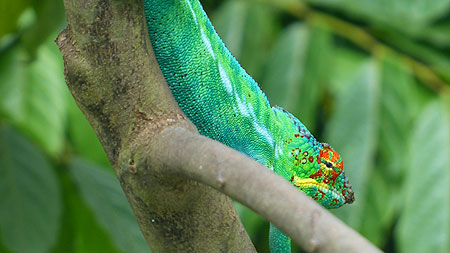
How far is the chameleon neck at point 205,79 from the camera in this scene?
4.06 feet

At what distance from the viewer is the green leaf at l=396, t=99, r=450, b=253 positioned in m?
2.28

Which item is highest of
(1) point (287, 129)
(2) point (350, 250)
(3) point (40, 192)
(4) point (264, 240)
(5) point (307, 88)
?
(2) point (350, 250)

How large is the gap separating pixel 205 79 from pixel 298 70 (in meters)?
1.13

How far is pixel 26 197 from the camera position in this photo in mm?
1753

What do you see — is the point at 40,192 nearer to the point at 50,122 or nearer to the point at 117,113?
the point at 50,122

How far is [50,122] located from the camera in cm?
210

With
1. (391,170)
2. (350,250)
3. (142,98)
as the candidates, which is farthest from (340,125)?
(350,250)

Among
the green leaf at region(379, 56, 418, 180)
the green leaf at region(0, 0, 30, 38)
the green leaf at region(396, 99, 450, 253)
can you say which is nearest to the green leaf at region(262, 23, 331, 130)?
the green leaf at region(379, 56, 418, 180)

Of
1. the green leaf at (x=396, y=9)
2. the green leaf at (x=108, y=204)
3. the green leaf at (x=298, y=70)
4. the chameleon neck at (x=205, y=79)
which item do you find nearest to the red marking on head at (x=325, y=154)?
the chameleon neck at (x=205, y=79)

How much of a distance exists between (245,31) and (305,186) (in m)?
1.22

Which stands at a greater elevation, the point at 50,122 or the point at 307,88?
Result: the point at 50,122

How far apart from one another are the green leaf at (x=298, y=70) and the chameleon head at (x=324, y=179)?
88 cm

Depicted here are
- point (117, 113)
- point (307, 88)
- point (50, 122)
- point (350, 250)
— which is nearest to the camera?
point (350, 250)

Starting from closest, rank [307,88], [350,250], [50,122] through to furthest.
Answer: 1. [350,250]
2. [50,122]
3. [307,88]
